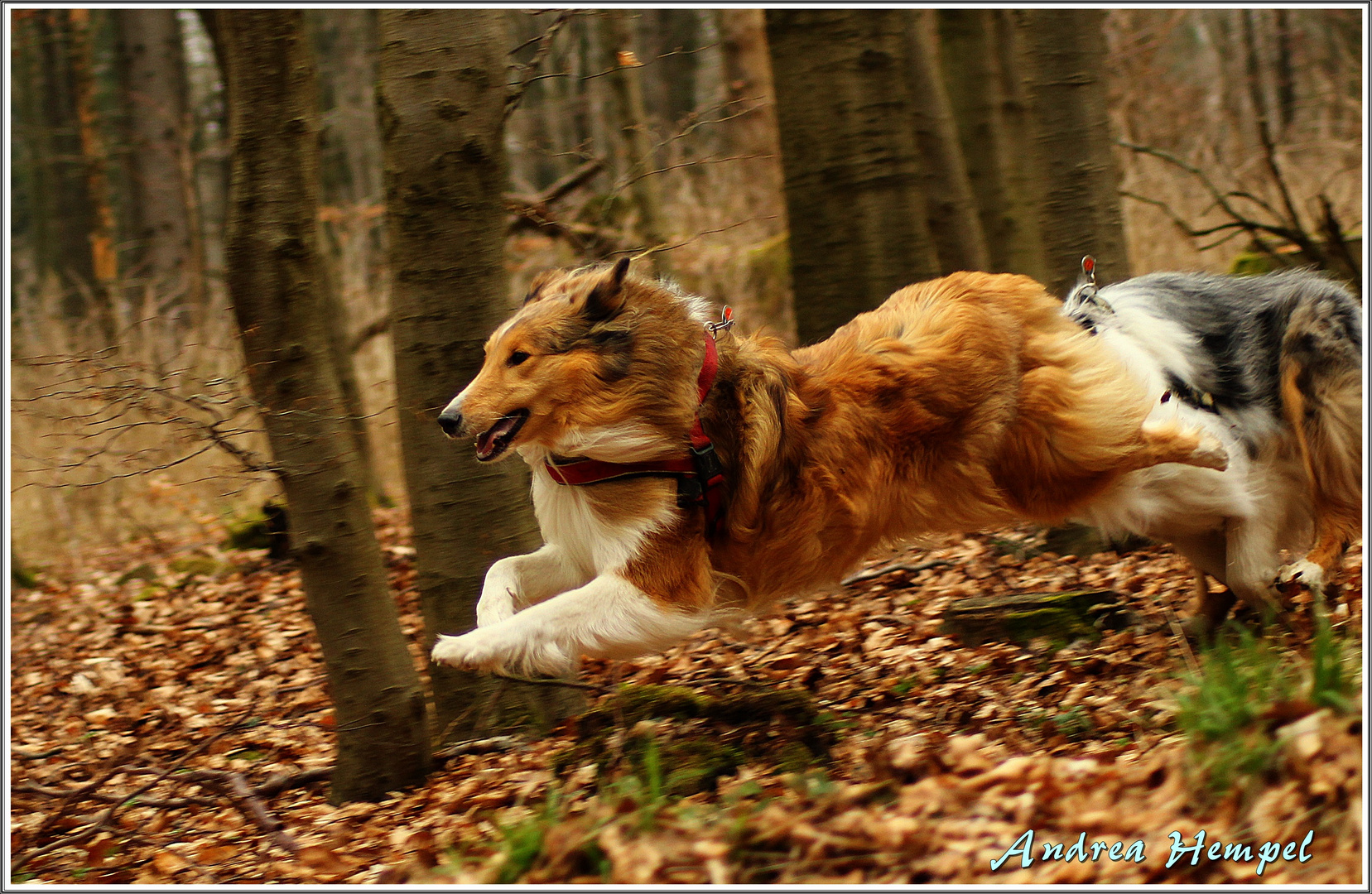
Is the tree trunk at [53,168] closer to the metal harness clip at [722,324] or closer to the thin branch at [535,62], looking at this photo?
the thin branch at [535,62]

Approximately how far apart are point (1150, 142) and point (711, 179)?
7139 mm

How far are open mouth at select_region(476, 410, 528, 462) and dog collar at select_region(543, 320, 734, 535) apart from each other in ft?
0.81

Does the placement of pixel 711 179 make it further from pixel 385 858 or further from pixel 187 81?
pixel 385 858

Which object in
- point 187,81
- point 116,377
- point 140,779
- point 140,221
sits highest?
point 187,81

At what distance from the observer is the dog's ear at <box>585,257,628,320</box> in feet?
13.5

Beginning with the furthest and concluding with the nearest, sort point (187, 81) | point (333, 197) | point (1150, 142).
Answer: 1. point (333, 197)
2. point (187, 81)
3. point (1150, 142)

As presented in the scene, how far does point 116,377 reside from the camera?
182 inches

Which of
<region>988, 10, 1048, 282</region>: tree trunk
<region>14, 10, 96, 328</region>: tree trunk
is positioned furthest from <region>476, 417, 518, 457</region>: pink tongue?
<region>14, 10, 96, 328</region>: tree trunk

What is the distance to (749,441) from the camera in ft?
13.8

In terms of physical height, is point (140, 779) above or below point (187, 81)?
below

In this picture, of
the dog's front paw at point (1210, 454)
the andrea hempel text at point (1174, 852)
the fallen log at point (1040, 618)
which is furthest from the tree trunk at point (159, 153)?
the andrea hempel text at point (1174, 852)

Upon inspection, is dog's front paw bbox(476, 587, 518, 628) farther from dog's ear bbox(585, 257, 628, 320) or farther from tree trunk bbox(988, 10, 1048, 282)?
tree trunk bbox(988, 10, 1048, 282)

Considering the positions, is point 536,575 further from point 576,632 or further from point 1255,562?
point 1255,562

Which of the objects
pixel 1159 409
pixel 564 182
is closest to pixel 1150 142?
pixel 564 182
